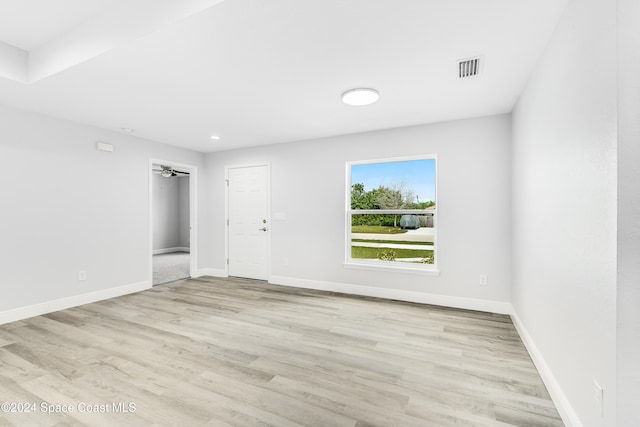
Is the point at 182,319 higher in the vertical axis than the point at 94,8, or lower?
lower

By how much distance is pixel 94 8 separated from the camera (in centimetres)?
210

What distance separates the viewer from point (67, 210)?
12.2 feet

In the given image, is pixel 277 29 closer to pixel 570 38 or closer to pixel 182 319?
pixel 570 38

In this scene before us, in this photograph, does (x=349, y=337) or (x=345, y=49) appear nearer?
(x=345, y=49)

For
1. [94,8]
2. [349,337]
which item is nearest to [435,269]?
[349,337]

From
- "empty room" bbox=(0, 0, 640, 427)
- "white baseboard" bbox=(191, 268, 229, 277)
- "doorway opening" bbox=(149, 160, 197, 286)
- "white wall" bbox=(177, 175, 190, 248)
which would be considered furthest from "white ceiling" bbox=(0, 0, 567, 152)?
"white wall" bbox=(177, 175, 190, 248)

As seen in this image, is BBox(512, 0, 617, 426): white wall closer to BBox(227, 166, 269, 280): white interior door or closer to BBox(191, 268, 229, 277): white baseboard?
BBox(227, 166, 269, 280): white interior door

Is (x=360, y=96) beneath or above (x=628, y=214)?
above

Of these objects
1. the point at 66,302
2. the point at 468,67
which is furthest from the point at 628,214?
the point at 66,302

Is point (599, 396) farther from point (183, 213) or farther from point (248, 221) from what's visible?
point (183, 213)

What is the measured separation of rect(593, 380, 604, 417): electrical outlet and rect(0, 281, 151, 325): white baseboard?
16.8 ft

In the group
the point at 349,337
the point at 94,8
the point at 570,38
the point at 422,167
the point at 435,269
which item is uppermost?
the point at 94,8

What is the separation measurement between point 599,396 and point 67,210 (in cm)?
523

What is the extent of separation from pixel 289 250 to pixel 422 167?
251cm
